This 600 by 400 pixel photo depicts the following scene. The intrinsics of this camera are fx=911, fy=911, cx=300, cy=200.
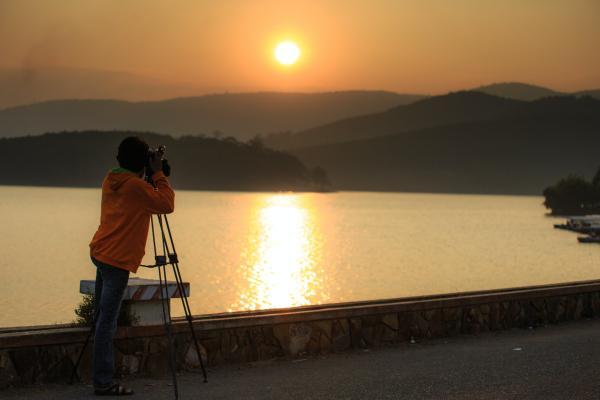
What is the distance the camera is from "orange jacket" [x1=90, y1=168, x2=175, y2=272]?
764 cm

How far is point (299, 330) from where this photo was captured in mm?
10148

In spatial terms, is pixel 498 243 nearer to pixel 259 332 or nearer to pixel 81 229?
pixel 81 229

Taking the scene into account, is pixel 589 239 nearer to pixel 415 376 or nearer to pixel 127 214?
pixel 415 376

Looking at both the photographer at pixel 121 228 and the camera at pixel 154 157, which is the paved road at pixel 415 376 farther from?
the camera at pixel 154 157

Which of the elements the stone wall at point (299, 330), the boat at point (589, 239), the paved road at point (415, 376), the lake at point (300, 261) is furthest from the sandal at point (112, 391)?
the boat at point (589, 239)

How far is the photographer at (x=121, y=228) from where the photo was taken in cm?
765

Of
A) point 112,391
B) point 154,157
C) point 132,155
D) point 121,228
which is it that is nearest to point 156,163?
point 154,157

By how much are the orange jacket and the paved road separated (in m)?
1.31

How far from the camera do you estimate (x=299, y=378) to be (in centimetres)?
888

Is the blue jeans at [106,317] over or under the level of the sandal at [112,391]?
over

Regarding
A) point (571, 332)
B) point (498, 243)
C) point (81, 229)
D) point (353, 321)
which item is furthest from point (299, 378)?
point (81, 229)

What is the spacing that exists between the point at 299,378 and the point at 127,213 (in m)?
2.49

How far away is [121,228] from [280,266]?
6262 cm

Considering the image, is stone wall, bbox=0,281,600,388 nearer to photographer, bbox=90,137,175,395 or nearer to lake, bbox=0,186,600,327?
photographer, bbox=90,137,175,395
